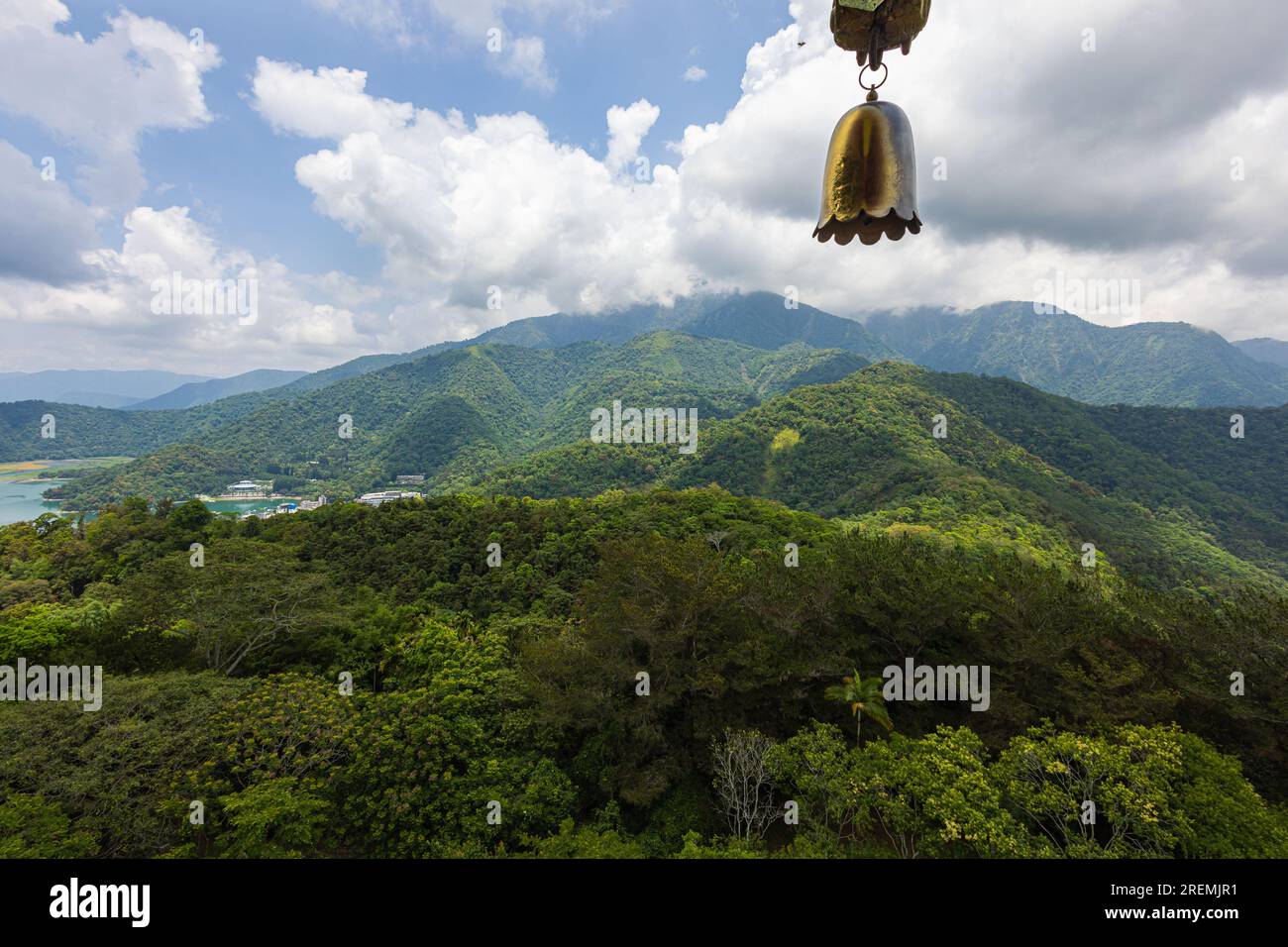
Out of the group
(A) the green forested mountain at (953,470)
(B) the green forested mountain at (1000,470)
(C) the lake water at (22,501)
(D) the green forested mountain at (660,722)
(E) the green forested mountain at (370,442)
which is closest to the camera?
(D) the green forested mountain at (660,722)

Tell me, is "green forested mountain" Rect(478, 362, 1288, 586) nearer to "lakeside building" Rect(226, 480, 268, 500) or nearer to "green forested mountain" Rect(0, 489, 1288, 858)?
"green forested mountain" Rect(0, 489, 1288, 858)

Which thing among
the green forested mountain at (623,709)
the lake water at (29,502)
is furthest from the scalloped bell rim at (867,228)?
the lake water at (29,502)

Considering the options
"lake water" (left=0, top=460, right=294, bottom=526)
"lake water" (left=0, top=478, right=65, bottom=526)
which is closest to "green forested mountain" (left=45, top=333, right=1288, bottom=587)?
"lake water" (left=0, top=478, right=65, bottom=526)

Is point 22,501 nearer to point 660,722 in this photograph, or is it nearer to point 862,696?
point 660,722

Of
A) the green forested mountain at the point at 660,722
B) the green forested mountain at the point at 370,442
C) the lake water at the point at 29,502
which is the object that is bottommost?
the green forested mountain at the point at 660,722

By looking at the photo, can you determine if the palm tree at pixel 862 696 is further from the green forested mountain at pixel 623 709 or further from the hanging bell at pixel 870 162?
the hanging bell at pixel 870 162
